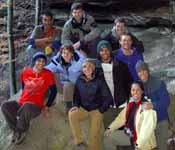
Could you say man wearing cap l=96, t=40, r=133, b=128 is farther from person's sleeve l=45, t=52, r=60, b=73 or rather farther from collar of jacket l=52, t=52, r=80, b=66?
person's sleeve l=45, t=52, r=60, b=73

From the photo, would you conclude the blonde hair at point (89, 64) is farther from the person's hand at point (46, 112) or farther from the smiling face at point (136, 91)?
the person's hand at point (46, 112)

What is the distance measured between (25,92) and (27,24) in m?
6.86

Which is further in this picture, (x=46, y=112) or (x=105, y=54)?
(x=46, y=112)

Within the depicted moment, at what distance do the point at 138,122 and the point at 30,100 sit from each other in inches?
71.1

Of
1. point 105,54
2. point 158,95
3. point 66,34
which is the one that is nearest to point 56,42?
point 66,34

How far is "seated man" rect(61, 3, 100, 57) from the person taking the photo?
8.11 m

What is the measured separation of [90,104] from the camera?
7086 mm

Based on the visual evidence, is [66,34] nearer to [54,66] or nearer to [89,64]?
[54,66]

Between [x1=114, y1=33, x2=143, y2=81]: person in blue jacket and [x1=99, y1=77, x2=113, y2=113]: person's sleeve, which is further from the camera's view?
[x1=114, y1=33, x2=143, y2=81]: person in blue jacket

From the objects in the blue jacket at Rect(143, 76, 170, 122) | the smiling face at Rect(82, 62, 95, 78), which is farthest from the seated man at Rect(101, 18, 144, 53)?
the blue jacket at Rect(143, 76, 170, 122)

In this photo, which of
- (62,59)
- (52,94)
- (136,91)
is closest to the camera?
(136,91)

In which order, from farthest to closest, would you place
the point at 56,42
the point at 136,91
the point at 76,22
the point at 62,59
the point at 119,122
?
the point at 56,42 → the point at 76,22 → the point at 62,59 → the point at 119,122 → the point at 136,91

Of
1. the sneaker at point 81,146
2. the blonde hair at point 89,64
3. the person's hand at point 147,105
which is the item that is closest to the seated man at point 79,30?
the blonde hair at point 89,64

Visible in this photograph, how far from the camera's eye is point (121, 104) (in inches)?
289
